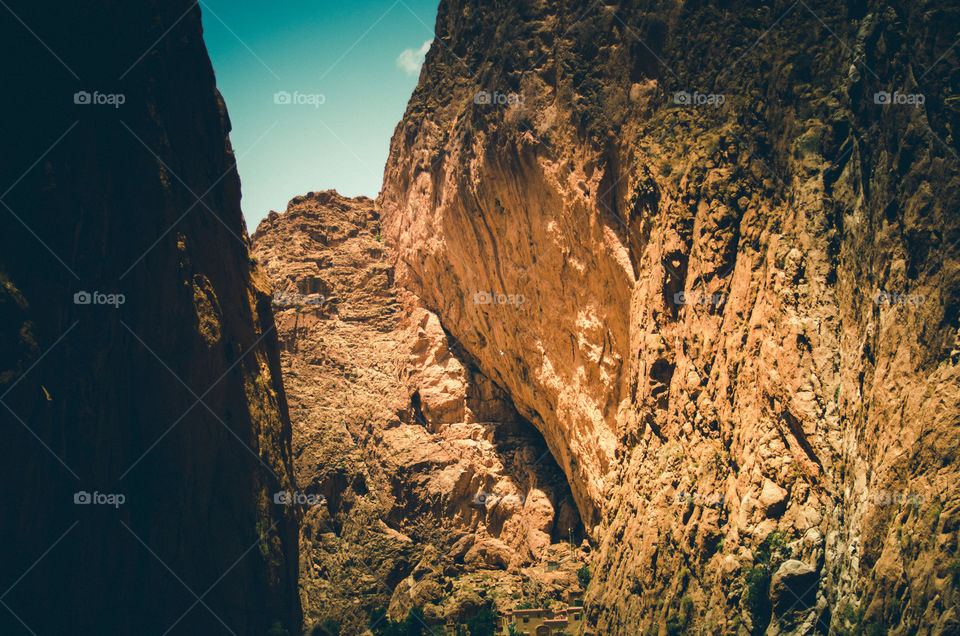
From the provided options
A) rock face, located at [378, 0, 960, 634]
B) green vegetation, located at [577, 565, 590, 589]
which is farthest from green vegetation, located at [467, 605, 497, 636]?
rock face, located at [378, 0, 960, 634]

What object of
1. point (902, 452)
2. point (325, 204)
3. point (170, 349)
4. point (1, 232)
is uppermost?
point (325, 204)

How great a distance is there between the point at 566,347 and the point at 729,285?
564 inches

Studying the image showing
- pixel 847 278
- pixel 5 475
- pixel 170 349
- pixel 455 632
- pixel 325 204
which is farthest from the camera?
pixel 325 204

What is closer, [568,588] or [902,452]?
[902,452]

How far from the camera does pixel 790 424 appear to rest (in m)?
24.3

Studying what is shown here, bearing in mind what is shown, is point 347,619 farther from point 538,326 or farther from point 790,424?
point 790,424

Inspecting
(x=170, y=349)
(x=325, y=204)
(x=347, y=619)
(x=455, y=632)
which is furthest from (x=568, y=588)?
(x=325, y=204)

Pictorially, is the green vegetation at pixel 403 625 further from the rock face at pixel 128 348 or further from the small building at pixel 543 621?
the rock face at pixel 128 348

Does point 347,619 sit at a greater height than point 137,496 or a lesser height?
lesser

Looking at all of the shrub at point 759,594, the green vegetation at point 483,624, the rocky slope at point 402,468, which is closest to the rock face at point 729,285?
the shrub at point 759,594

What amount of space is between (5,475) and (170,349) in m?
6.99

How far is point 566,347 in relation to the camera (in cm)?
4272

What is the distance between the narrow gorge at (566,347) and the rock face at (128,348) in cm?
11

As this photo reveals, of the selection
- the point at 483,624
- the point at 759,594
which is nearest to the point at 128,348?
the point at 759,594
